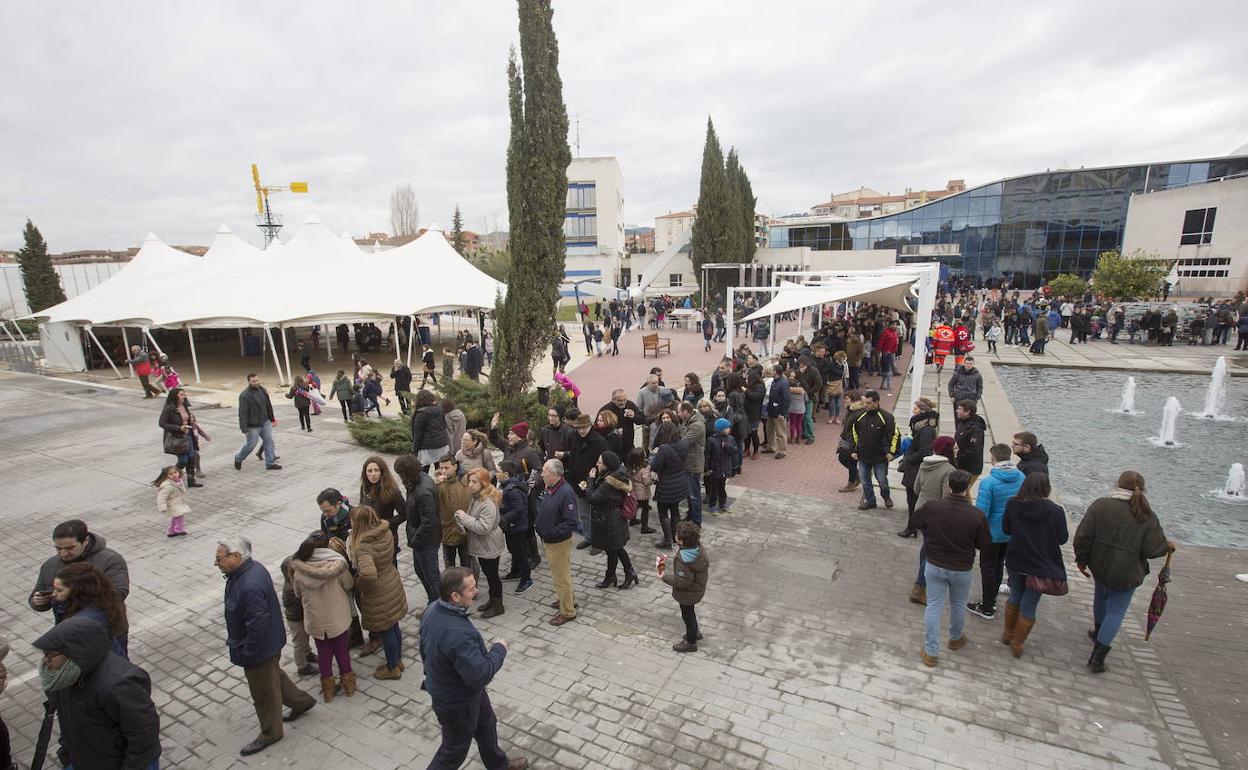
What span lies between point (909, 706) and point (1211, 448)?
1017 centimetres

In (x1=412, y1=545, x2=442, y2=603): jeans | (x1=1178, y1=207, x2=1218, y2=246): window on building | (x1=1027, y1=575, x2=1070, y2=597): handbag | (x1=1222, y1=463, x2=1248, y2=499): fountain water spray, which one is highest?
(x1=1178, y1=207, x2=1218, y2=246): window on building

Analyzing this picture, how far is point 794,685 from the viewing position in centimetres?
444

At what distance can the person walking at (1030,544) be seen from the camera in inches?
177

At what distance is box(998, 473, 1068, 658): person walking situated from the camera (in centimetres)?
450

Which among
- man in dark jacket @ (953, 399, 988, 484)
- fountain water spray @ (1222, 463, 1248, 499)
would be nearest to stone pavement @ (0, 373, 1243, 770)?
man in dark jacket @ (953, 399, 988, 484)

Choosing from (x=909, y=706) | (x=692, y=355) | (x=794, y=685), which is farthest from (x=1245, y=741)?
(x=692, y=355)

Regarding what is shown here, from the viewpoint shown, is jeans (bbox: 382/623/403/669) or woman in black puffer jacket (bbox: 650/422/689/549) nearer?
jeans (bbox: 382/623/403/669)

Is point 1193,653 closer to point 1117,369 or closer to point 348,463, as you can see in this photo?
point 348,463

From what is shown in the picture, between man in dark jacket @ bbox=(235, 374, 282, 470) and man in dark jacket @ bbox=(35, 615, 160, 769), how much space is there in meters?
7.12

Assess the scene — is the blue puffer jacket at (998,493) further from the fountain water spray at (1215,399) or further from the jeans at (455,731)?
the fountain water spray at (1215,399)

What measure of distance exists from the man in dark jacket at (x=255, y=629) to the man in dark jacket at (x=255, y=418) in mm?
6618

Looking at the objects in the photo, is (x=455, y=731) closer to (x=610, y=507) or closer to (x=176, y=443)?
(x=610, y=507)

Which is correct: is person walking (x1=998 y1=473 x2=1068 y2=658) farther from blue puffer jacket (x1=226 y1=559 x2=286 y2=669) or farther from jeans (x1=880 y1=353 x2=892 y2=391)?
jeans (x1=880 y1=353 x2=892 y2=391)

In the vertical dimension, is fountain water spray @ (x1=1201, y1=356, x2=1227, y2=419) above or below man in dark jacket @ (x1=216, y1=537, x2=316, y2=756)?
below
